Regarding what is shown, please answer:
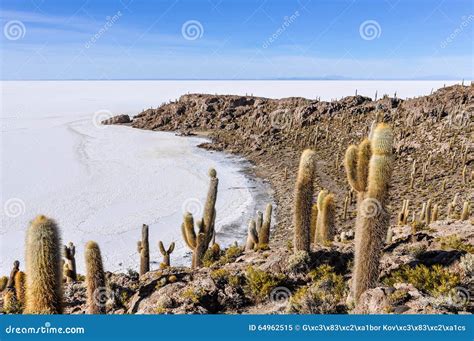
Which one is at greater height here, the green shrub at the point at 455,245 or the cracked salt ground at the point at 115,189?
the cracked salt ground at the point at 115,189

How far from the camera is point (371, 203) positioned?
718cm

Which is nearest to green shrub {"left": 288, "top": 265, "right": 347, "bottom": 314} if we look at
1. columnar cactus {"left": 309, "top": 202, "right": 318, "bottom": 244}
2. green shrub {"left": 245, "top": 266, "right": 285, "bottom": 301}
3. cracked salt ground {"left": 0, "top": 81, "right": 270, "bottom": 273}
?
green shrub {"left": 245, "top": 266, "right": 285, "bottom": 301}

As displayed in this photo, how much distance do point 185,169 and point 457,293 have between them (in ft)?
92.1

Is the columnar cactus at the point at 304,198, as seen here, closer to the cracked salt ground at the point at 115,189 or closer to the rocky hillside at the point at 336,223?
the rocky hillside at the point at 336,223

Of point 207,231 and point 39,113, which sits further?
point 39,113

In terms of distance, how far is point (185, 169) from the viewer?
3384cm

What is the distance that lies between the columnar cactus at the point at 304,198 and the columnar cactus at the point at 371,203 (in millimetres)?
1415

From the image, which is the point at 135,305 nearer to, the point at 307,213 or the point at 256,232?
the point at 307,213

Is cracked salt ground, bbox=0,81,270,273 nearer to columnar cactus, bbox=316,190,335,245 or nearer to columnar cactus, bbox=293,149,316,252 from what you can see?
columnar cactus, bbox=316,190,335,245

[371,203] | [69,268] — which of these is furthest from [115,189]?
[371,203]

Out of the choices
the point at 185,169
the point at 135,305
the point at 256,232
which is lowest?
the point at 135,305

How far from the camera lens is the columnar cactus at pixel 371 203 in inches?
276

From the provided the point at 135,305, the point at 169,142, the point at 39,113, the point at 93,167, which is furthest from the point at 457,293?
the point at 39,113

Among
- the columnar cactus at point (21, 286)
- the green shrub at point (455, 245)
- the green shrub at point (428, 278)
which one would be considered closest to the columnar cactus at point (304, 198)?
the green shrub at point (428, 278)
